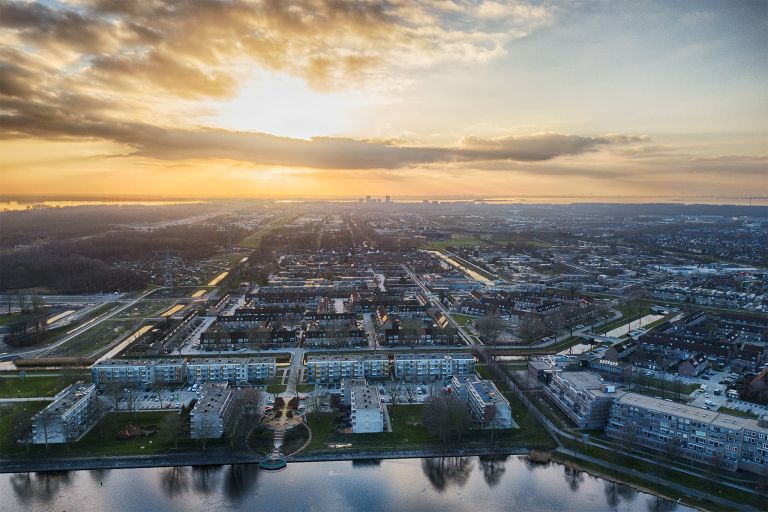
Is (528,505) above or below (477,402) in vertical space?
below

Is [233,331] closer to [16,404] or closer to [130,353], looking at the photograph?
[130,353]

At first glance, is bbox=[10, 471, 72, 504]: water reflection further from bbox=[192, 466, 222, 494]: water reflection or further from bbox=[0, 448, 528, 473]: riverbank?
bbox=[192, 466, 222, 494]: water reflection

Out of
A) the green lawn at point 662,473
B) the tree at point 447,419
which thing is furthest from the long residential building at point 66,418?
the green lawn at point 662,473

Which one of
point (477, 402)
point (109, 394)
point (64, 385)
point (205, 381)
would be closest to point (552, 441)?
point (477, 402)

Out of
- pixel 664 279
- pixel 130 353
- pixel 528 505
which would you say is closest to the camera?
pixel 528 505

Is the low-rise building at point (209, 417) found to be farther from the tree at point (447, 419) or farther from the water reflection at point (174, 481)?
the tree at point (447, 419)

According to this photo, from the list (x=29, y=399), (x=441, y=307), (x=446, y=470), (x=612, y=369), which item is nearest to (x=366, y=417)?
(x=446, y=470)

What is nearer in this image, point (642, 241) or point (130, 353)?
point (130, 353)

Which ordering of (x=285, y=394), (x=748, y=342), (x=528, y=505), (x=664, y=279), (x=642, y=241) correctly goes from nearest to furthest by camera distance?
1. (x=528, y=505)
2. (x=285, y=394)
3. (x=748, y=342)
4. (x=664, y=279)
5. (x=642, y=241)
